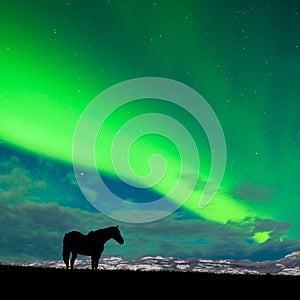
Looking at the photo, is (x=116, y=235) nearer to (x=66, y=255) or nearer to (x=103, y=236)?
(x=103, y=236)

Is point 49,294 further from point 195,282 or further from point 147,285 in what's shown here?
point 195,282

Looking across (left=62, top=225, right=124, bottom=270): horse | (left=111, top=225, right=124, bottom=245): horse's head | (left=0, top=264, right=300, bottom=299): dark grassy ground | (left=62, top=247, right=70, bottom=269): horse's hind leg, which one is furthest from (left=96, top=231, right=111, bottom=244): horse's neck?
(left=0, top=264, right=300, bottom=299): dark grassy ground

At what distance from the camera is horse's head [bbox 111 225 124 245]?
26.6 meters

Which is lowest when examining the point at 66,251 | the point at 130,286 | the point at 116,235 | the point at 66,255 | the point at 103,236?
the point at 130,286

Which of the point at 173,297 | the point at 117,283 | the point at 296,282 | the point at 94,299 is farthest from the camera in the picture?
the point at 296,282

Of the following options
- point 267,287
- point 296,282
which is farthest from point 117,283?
point 296,282

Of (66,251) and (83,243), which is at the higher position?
(83,243)

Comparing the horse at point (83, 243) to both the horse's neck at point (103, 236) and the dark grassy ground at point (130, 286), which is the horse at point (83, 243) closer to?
the horse's neck at point (103, 236)

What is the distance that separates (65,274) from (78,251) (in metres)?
10.3

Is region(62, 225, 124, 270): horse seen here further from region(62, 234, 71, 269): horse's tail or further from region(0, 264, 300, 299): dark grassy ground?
region(0, 264, 300, 299): dark grassy ground

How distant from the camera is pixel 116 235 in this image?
26.8 metres

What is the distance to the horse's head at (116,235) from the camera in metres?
26.6

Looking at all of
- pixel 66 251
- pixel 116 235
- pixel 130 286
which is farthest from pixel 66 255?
pixel 130 286

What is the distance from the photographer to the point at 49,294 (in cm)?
1125
